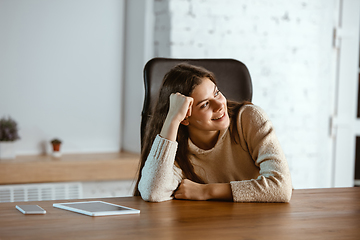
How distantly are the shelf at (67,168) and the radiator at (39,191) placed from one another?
0.05 meters

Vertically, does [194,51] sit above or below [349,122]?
above

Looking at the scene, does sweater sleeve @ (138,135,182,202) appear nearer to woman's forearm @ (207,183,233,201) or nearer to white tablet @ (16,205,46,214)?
woman's forearm @ (207,183,233,201)

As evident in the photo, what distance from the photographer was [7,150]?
8.25 ft

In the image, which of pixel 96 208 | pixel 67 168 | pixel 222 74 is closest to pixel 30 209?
pixel 96 208

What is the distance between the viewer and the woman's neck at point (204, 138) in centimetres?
161

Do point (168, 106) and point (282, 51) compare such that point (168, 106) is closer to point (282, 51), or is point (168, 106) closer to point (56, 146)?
point (56, 146)

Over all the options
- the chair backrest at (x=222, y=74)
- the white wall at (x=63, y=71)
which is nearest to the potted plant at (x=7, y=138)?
the white wall at (x=63, y=71)

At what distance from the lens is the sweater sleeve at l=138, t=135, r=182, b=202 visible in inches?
50.3

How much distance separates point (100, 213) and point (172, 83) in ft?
2.05

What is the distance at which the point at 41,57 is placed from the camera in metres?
2.73

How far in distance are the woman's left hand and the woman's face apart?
0.26 meters

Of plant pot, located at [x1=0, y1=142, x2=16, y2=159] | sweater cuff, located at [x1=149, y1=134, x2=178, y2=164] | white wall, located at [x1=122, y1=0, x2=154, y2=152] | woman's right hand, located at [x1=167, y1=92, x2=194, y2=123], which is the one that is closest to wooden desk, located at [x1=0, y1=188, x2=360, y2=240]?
sweater cuff, located at [x1=149, y1=134, x2=178, y2=164]

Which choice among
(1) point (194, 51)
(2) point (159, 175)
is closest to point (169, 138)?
(2) point (159, 175)

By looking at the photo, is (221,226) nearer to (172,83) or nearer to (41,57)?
(172,83)
